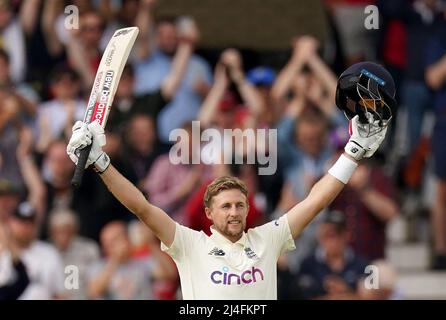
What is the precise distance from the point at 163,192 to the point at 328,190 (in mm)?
5841

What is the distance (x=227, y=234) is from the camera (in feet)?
35.2

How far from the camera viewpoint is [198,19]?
1828 cm

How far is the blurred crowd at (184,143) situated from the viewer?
15875mm

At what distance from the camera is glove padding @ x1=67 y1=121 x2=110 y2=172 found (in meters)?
10.3

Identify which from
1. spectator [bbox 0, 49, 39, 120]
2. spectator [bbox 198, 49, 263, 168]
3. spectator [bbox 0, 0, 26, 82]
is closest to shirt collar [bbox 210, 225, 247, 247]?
spectator [bbox 198, 49, 263, 168]

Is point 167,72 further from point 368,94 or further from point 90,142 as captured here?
point 90,142

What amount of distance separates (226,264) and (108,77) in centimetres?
150

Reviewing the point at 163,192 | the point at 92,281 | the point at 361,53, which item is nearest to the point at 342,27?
the point at 361,53

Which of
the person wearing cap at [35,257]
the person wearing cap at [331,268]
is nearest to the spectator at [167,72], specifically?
the person wearing cap at [35,257]

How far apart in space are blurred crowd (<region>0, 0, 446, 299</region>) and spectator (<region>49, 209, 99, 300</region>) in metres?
0.01

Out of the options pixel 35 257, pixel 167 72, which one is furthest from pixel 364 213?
pixel 35 257
